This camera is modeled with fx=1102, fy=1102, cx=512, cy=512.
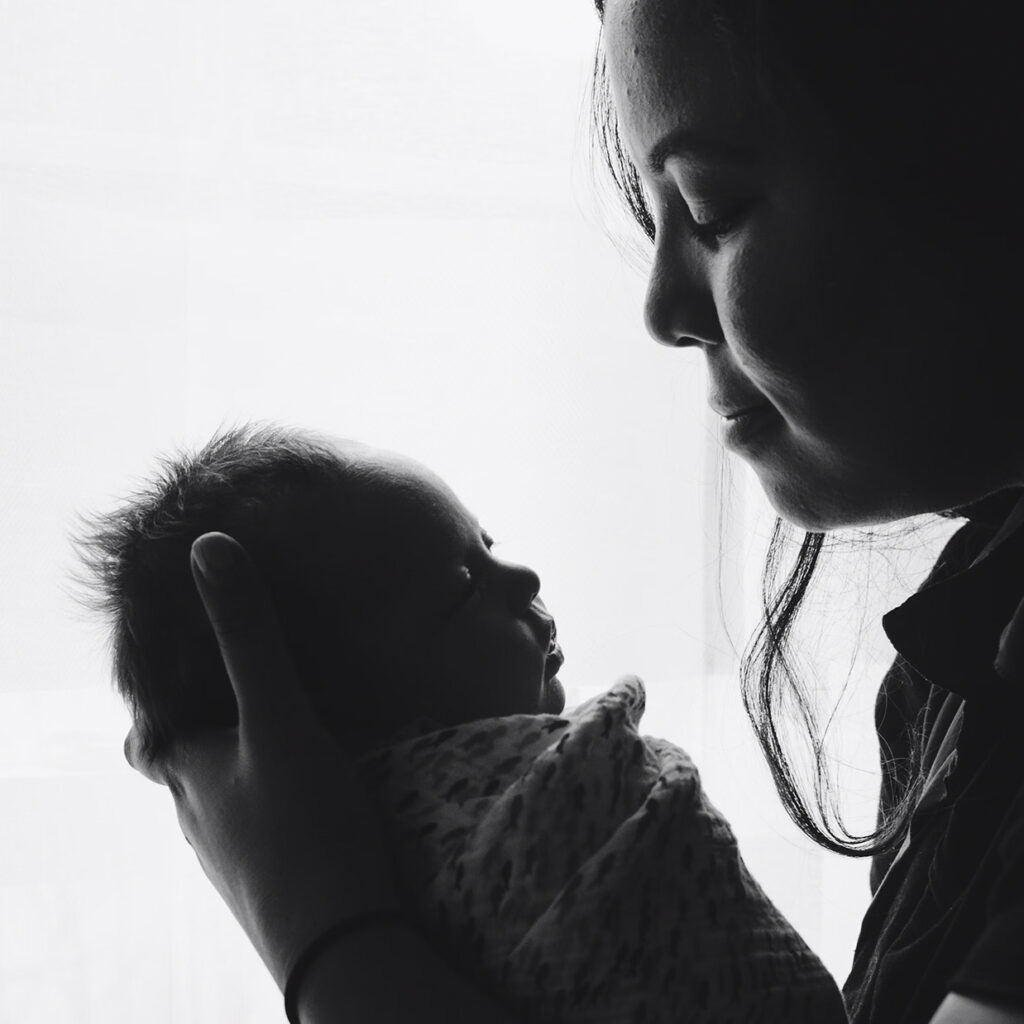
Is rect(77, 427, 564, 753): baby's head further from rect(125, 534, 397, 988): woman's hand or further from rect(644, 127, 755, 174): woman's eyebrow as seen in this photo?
rect(644, 127, 755, 174): woman's eyebrow

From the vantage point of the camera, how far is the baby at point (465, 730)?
61 centimetres

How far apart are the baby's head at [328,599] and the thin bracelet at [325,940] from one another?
15 cm

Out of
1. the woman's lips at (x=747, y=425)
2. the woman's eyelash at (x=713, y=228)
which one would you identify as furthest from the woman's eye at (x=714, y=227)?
the woman's lips at (x=747, y=425)

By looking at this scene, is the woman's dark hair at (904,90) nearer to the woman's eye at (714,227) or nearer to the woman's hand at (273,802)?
the woman's eye at (714,227)

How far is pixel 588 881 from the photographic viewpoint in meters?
0.61

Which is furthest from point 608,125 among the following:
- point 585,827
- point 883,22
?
point 585,827

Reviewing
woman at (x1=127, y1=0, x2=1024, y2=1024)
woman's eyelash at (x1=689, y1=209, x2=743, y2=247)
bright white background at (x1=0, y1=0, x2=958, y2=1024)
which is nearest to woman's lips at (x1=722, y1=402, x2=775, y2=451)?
woman at (x1=127, y1=0, x2=1024, y2=1024)

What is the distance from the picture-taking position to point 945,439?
62cm

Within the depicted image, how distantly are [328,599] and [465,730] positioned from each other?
130mm

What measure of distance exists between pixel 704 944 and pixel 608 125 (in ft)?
1.94

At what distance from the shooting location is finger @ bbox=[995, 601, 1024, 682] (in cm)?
58

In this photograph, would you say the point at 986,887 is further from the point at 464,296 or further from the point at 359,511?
the point at 464,296

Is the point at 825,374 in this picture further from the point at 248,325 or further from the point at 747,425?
the point at 248,325

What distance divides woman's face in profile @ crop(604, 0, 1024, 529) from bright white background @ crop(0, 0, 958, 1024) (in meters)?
0.66
